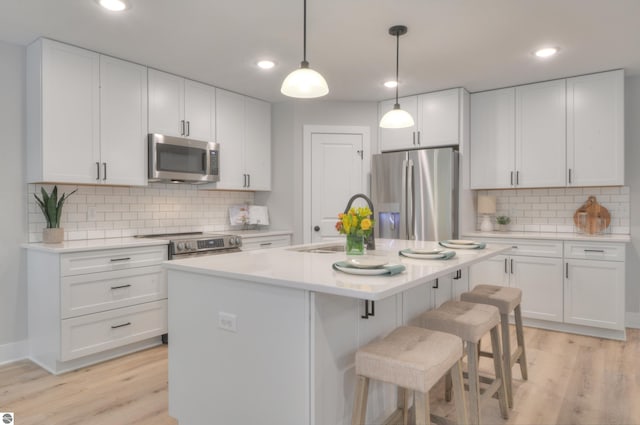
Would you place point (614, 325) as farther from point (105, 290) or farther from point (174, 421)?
point (105, 290)

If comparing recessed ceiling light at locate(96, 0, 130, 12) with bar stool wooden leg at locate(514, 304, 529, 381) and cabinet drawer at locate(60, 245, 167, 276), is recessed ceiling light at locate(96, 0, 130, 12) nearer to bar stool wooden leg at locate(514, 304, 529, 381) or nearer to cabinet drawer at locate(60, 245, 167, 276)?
cabinet drawer at locate(60, 245, 167, 276)

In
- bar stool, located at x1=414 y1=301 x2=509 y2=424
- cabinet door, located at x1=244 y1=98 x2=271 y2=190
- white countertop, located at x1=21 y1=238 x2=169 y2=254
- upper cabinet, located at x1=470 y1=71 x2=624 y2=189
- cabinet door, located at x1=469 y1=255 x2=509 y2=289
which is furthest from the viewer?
cabinet door, located at x1=244 y1=98 x2=271 y2=190

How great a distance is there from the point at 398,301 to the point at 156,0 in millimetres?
2268

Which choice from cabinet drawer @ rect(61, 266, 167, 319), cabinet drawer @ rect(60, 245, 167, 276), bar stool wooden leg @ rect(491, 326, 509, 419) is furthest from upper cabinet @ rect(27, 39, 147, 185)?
bar stool wooden leg @ rect(491, 326, 509, 419)

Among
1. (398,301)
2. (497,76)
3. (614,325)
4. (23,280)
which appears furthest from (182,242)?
(614,325)

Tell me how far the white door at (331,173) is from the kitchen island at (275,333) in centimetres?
254

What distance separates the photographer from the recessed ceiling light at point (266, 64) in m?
3.57

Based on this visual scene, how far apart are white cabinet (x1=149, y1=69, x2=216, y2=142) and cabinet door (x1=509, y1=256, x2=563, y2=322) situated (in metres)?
3.33

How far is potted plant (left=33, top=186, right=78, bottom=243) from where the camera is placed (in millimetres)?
3135

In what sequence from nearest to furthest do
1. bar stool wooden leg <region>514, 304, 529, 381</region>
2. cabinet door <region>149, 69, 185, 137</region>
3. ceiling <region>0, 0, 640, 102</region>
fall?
1. ceiling <region>0, 0, 640, 102</region>
2. bar stool wooden leg <region>514, 304, 529, 381</region>
3. cabinet door <region>149, 69, 185, 137</region>

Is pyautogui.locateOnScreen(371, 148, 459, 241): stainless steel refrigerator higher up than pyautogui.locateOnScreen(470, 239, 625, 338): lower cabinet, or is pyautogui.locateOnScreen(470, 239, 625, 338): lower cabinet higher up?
pyautogui.locateOnScreen(371, 148, 459, 241): stainless steel refrigerator

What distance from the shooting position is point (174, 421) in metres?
2.27

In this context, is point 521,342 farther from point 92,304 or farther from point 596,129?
point 92,304

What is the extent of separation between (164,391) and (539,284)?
3385 millimetres
